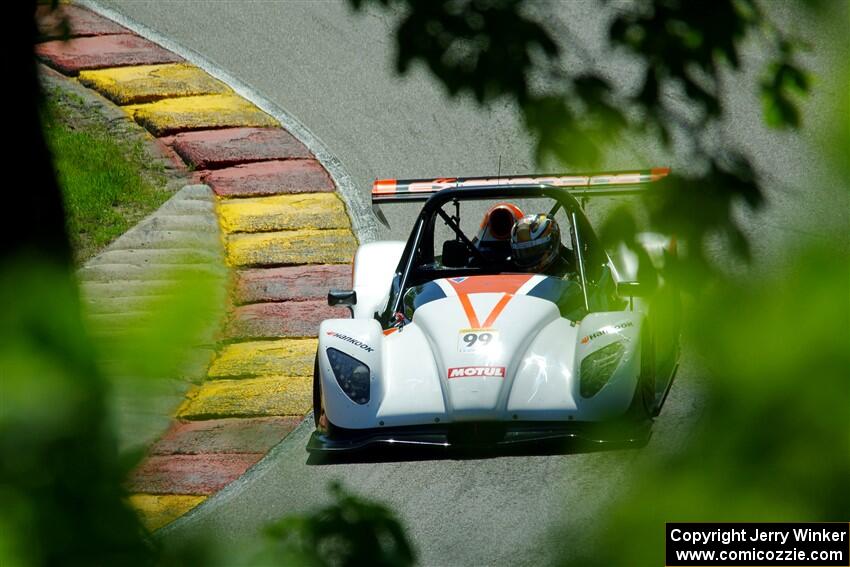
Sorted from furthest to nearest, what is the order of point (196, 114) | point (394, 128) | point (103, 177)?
point (394, 128), point (196, 114), point (103, 177)

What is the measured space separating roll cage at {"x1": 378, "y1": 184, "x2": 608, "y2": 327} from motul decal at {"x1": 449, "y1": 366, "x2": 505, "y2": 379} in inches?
47.2

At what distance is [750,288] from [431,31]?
1.89m

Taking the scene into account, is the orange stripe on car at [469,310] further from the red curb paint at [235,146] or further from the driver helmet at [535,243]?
the red curb paint at [235,146]

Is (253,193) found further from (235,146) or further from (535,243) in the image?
(535,243)

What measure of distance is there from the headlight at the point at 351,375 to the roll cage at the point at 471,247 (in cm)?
104

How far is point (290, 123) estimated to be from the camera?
40.3 feet

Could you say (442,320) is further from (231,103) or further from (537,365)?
(231,103)

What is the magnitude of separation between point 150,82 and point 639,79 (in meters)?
10.8

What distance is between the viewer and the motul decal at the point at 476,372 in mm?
6258

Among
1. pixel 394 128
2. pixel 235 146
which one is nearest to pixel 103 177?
pixel 235 146

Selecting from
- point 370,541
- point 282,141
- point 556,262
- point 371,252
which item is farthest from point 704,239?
point 282,141

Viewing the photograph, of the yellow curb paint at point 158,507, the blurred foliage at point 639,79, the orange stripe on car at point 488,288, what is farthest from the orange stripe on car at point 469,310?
the yellow curb paint at point 158,507

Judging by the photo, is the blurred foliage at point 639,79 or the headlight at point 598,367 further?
the headlight at point 598,367

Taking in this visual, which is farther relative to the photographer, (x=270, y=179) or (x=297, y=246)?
(x=270, y=179)
